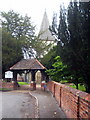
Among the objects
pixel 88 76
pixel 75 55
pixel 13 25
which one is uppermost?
pixel 13 25

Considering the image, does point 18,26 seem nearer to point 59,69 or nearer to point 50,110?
point 59,69

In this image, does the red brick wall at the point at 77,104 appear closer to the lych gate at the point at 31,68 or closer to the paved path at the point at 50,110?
the paved path at the point at 50,110

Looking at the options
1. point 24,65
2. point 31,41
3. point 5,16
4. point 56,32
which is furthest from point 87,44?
point 5,16

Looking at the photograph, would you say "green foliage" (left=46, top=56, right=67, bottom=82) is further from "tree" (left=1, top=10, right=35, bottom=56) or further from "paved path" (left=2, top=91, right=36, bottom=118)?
"tree" (left=1, top=10, right=35, bottom=56)

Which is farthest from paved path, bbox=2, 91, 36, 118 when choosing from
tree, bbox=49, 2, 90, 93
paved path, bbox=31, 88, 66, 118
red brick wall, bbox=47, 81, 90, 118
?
tree, bbox=49, 2, 90, 93

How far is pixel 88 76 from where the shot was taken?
7.68m

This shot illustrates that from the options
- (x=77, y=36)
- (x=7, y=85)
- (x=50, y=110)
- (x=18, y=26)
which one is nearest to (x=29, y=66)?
(x=7, y=85)

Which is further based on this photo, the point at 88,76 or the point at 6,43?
the point at 6,43

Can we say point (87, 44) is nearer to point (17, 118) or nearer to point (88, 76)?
point (88, 76)

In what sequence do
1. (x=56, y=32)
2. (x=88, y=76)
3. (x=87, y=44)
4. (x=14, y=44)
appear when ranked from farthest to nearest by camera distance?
(x=14, y=44), (x=56, y=32), (x=88, y=76), (x=87, y=44)

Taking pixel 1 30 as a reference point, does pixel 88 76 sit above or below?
below

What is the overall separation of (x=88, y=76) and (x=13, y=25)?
1089 inches

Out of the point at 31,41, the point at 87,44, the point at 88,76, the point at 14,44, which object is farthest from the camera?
the point at 31,41

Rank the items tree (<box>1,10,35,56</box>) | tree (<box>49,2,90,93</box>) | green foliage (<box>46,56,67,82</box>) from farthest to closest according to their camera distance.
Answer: tree (<box>1,10,35,56</box>) → green foliage (<box>46,56,67,82</box>) → tree (<box>49,2,90,93</box>)
